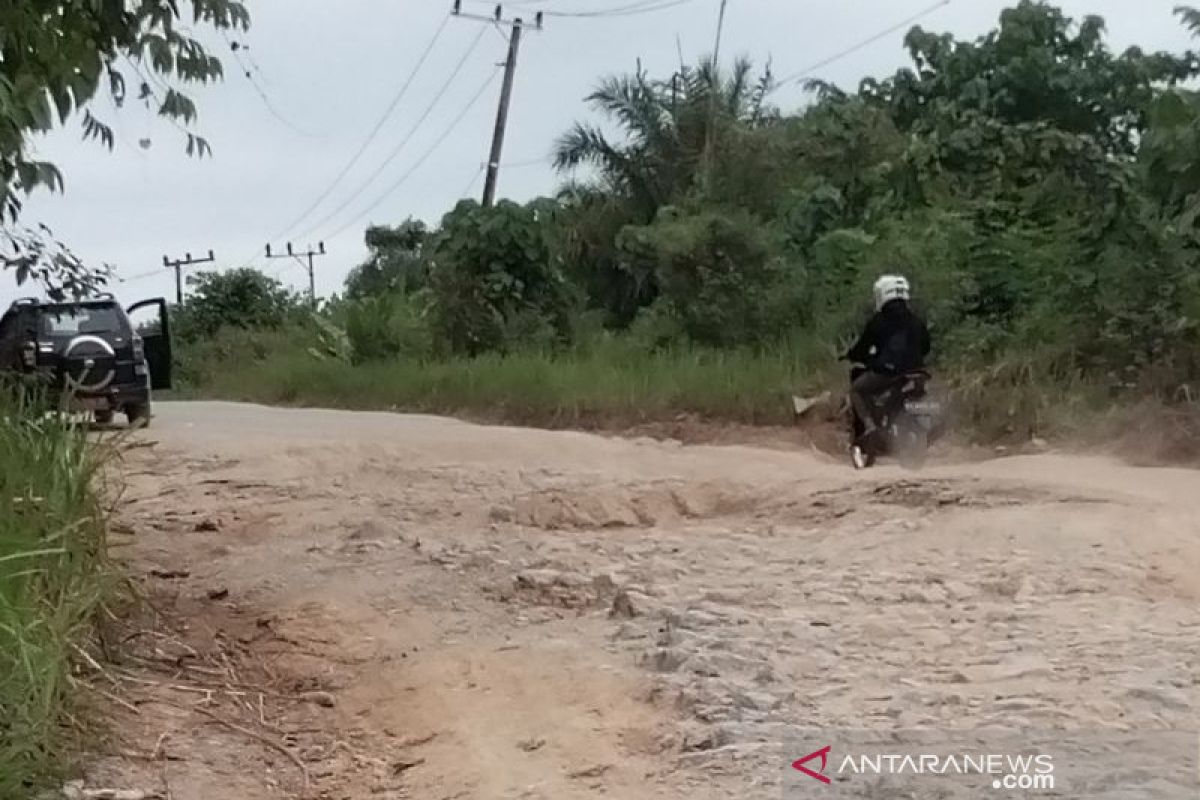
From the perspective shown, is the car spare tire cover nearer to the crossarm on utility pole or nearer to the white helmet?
the white helmet

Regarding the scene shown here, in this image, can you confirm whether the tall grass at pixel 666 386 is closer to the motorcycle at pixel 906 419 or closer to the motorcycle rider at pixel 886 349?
the motorcycle at pixel 906 419

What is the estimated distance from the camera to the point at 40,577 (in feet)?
15.4

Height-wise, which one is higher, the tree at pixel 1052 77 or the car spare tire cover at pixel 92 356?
the tree at pixel 1052 77

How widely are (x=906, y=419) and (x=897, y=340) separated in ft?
1.90

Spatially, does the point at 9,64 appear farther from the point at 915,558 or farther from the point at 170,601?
the point at 915,558

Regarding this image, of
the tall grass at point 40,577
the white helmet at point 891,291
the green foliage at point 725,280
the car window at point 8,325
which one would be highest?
the green foliage at point 725,280

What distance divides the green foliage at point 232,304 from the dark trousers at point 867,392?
27.8 metres

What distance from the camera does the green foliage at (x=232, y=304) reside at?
126 ft

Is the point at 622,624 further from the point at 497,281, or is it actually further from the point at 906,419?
the point at 497,281

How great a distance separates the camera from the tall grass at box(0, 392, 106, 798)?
3873 mm

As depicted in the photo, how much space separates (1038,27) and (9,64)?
15.6 m

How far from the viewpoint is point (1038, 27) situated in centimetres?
1808

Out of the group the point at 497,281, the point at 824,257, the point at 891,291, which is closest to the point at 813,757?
the point at 891,291

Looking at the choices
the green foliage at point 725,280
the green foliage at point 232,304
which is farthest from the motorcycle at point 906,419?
the green foliage at point 232,304
